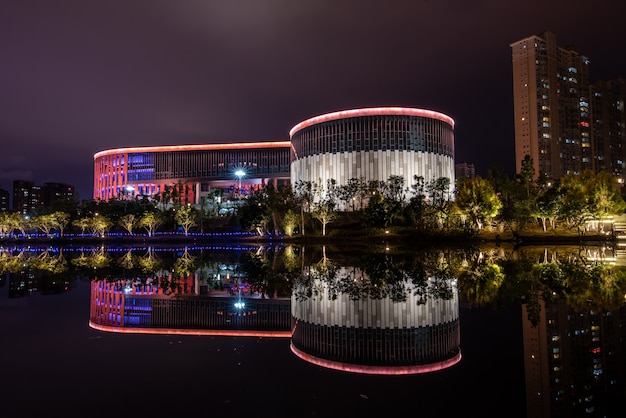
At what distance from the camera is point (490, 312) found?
11.3 m

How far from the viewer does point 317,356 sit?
24.8 feet

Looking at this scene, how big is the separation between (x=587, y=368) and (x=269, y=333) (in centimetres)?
608

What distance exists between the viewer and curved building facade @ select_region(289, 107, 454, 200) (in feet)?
272

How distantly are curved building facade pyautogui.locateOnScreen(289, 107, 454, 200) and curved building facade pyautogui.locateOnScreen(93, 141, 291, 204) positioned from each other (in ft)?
103

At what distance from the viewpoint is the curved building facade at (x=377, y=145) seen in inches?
3268

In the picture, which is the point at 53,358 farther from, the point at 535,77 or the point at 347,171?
the point at 535,77

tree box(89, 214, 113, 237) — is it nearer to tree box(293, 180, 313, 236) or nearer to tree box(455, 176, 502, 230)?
tree box(293, 180, 313, 236)

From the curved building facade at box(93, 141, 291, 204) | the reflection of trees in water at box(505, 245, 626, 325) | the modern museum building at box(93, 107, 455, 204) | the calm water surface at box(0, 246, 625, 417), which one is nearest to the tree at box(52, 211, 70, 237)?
the curved building facade at box(93, 141, 291, 204)

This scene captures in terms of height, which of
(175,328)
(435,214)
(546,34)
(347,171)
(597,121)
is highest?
(546,34)

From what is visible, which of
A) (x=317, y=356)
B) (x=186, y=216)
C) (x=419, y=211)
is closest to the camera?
(x=317, y=356)

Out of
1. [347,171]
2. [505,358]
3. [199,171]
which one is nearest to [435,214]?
[347,171]

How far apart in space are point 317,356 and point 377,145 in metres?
77.8

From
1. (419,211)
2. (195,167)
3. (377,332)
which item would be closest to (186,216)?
(419,211)

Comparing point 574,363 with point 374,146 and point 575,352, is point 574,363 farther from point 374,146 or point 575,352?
point 374,146
